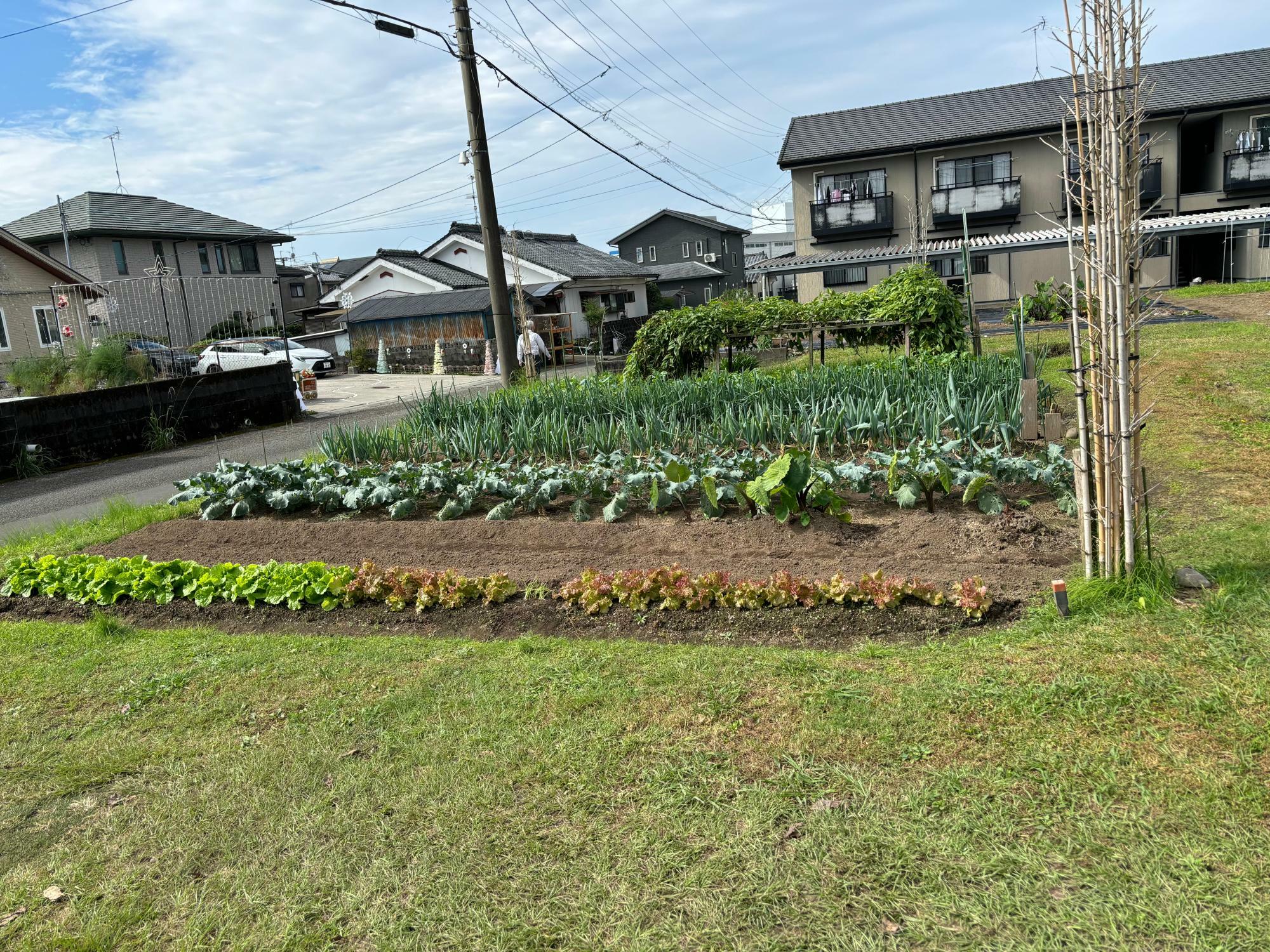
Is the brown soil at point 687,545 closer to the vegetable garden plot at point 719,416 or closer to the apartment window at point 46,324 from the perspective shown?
the vegetable garden plot at point 719,416

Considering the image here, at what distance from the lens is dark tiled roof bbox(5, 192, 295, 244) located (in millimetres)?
37969

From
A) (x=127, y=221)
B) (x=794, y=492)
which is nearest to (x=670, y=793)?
(x=794, y=492)

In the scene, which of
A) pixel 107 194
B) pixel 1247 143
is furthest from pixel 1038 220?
pixel 107 194

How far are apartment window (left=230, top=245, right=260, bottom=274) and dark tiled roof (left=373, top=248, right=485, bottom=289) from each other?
866 centimetres

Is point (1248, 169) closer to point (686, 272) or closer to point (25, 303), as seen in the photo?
point (686, 272)

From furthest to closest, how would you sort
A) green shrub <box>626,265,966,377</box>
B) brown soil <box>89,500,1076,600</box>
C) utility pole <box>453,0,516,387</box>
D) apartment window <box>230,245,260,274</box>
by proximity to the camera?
apartment window <box>230,245,260,274</box> → utility pole <box>453,0,516,387</box> → green shrub <box>626,265,966,377</box> → brown soil <box>89,500,1076,600</box>

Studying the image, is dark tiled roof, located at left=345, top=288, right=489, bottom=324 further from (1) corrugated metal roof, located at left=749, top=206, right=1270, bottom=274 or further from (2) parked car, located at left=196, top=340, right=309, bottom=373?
(1) corrugated metal roof, located at left=749, top=206, right=1270, bottom=274

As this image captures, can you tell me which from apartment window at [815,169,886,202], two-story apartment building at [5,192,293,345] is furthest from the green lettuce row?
apartment window at [815,169,886,202]

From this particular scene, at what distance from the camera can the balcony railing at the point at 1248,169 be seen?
31203 millimetres

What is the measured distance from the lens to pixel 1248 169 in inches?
1236

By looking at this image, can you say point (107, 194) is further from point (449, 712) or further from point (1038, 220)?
point (449, 712)

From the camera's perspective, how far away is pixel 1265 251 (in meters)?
30.6

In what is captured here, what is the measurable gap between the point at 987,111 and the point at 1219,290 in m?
12.1

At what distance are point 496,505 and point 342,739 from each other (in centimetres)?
343
